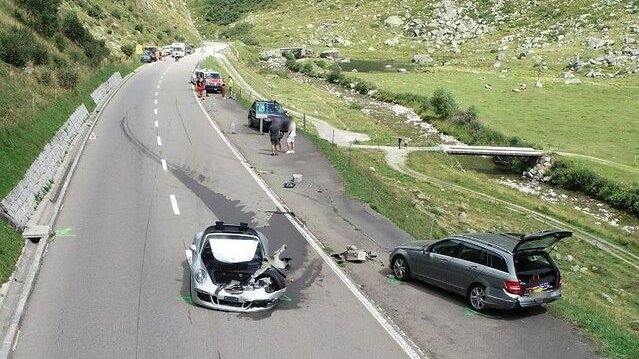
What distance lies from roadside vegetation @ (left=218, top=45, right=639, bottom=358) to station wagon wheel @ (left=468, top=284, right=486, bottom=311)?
187 cm

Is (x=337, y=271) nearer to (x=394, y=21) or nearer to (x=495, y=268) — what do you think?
(x=495, y=268)

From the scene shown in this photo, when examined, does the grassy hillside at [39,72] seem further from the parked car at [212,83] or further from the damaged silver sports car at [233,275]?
the parked car at [212,83]

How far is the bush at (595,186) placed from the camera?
33125 mm

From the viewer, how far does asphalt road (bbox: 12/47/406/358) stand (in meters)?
11.3

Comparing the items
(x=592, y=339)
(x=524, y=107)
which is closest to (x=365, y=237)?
(x=592, y=339)

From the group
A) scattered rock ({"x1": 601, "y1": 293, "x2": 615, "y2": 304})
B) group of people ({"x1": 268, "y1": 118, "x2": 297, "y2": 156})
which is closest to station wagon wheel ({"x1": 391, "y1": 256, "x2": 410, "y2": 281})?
scattered rock ({"x1": 601, "y1": 293, "x2": 615, "y2": 304})

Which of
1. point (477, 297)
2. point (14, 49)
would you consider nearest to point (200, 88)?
point (14, 49)

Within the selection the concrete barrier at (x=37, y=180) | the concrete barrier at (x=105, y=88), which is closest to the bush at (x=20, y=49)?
the concrete barrier at (x=37, y=180)

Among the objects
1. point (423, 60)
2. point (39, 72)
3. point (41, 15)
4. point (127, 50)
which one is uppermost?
point (41, 15)

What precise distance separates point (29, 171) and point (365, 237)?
11.4 m

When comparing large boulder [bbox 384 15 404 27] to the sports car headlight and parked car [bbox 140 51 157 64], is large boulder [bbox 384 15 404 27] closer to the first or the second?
parked car [bbox 140 51 157 64]

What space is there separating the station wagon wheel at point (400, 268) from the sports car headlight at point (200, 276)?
17.7 ft

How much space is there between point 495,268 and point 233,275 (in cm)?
588

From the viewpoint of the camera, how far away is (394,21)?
487 feet
